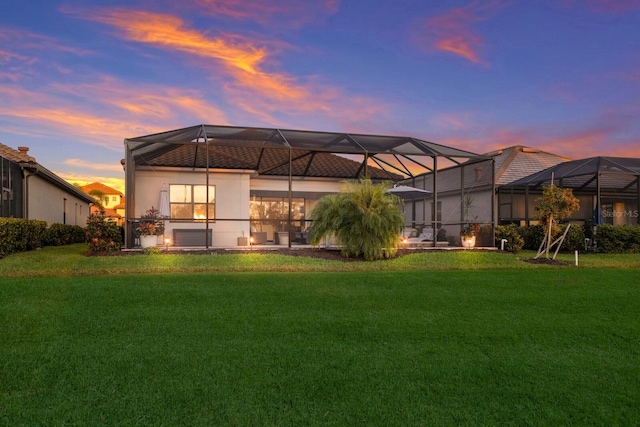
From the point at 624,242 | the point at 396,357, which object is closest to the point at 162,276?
the point at 396,357

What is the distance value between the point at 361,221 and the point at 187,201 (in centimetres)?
784

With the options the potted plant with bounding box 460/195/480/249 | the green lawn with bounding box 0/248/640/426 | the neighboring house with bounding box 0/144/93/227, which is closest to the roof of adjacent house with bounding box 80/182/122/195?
the neighboring house with bounding box 0/144/93/227

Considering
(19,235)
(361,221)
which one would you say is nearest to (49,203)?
(19,235)

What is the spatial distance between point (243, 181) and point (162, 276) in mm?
8807

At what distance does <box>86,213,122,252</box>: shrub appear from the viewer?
37.3 feet

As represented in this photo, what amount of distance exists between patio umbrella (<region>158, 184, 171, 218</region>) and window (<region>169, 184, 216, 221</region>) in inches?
14.1

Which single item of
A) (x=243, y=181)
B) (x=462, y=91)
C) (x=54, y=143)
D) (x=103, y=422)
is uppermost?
(x=462, y=91)

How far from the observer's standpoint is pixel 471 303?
6.77 meters

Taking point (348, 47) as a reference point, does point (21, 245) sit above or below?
below

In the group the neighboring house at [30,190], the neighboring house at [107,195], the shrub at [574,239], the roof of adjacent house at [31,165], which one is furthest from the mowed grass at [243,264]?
the neighboring house at [107,195]

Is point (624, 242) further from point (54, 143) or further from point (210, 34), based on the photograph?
point (54, 143)

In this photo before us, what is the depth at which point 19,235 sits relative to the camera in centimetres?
1159

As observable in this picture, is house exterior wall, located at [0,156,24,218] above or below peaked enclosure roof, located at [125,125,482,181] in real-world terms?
below

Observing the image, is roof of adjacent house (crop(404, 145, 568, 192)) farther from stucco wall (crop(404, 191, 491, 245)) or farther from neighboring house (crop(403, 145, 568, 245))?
stucco wall (crop(404, 191, 491, 245))
